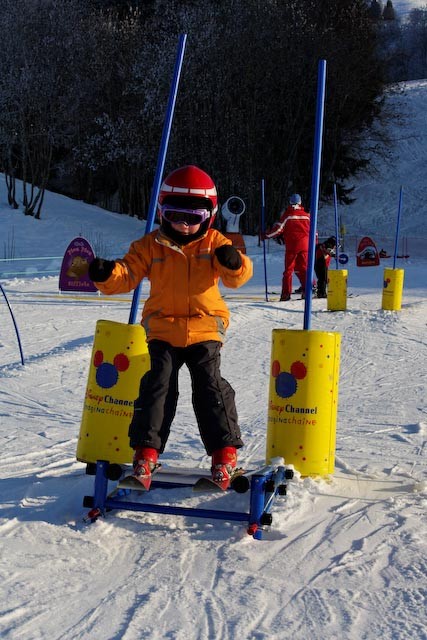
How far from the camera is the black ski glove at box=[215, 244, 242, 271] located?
3.96m

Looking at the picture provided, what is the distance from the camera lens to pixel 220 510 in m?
3.91

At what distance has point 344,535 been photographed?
3.79 m

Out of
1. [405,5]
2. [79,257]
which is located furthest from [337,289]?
[405,5]

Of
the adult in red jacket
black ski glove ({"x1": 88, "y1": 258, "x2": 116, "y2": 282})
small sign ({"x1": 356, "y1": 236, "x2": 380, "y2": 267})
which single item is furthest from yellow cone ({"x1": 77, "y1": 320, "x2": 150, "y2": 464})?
small sign ({"x1": 356, "y1": 236, "x2": 380, "y2": 267})

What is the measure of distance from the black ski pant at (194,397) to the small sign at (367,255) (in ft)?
62.5

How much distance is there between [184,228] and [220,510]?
1313 millimetres

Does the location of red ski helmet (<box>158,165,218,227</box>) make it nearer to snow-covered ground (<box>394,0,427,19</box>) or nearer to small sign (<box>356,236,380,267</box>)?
small sign (<box>356,236,380,267</box>)

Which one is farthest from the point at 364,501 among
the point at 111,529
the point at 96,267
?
the point at 96,267

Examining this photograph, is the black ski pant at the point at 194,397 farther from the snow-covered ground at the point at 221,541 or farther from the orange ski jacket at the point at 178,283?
the snow-covered ground at the point at 221,541

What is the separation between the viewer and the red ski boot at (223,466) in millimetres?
3961

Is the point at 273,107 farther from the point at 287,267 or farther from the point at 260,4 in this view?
the point at 287,267

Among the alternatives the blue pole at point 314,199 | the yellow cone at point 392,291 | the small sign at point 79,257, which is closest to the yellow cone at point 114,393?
the blue pole at point 314,199

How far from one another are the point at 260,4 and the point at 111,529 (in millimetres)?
30374

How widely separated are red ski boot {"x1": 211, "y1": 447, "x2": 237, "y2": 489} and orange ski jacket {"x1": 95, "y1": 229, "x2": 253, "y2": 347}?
53cm
